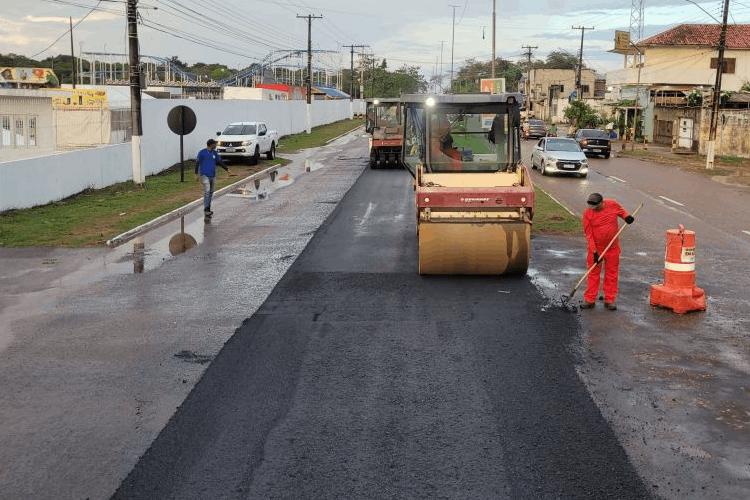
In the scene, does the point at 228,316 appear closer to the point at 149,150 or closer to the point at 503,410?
the point at 503,410

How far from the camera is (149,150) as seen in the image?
3062 centimetres

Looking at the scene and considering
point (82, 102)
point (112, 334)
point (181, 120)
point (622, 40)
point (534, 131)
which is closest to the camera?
point (112, 334)

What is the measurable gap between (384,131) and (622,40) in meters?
45.5

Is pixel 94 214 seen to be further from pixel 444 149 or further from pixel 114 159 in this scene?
pixel 444 149

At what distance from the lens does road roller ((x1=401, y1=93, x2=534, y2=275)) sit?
41.8ft

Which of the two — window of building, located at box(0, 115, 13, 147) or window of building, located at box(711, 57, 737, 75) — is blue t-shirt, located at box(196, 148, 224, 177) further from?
window of building, located at box(711, 57, 737, 75)

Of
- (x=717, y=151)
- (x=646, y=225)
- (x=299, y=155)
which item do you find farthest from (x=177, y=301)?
(x=717, y=151)

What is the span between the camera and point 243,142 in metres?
35.9

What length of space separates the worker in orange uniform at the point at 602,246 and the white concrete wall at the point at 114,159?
47.3ft

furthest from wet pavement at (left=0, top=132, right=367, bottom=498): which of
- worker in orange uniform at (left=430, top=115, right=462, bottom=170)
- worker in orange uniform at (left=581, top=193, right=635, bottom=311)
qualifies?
worker in orange uniform at (left=581, top=193, right=635, bottom=311)

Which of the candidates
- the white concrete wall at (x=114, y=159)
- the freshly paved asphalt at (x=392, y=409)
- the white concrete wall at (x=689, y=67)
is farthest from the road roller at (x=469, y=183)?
the white concrete wall at (x=689, y=67)

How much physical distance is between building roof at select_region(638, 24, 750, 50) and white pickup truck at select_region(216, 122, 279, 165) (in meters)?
43.6

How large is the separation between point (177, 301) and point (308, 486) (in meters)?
6.51

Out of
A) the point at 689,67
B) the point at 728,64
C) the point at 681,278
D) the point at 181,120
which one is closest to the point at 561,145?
the point at 181,120
